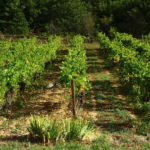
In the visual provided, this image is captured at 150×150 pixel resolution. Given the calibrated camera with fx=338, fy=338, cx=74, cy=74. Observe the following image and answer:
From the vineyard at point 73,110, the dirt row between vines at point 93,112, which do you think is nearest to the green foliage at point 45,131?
the vineyard at point 73,110

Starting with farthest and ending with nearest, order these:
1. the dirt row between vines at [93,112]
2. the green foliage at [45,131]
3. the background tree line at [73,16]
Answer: the background tree line at [73,16]
the dirt row between vines at [93,112]
the green foliage at [45,131]

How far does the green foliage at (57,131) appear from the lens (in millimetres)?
6590

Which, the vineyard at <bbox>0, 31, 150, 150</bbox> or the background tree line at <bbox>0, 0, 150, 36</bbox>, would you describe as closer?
the vineyard at <bbox>0, 31, 150, 150</bbox>

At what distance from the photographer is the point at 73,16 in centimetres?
4562

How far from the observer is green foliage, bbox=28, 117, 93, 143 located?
259 inches

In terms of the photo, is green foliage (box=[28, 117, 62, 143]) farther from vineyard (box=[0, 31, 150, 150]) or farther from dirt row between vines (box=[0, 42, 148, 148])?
dirt row between vines (box=[0, 42, 148, 148])

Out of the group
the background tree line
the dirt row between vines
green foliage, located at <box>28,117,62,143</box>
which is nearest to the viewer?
green foliage, located at <box>28,117,62,143</box>

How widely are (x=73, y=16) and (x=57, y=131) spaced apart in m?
40.1

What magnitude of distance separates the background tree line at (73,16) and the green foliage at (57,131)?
3383cm

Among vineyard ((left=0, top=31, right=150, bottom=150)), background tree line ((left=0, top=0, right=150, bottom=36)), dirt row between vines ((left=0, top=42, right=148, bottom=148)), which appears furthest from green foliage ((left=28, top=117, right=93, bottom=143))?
background tree line ((left=0, top=0, right=150, bottom=36))

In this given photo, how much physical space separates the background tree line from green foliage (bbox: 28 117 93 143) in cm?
3383

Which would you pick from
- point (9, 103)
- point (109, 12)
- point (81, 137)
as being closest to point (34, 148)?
point (81, 137)

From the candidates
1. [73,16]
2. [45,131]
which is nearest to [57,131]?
[45,131]

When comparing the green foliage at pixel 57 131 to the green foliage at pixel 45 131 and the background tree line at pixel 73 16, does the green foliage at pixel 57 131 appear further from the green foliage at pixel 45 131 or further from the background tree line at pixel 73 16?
the background tree line at pixel 73 16
